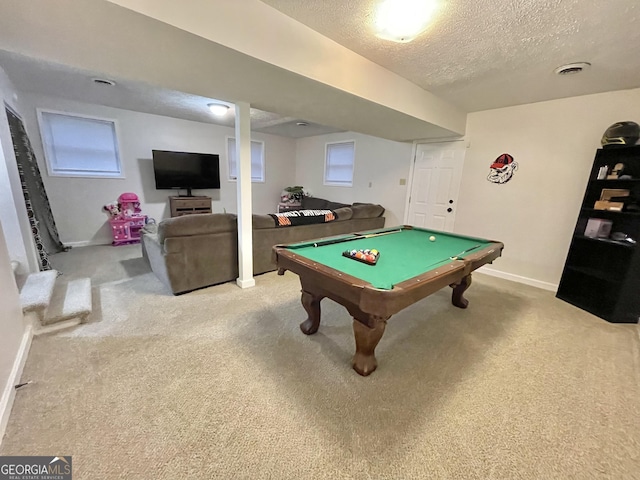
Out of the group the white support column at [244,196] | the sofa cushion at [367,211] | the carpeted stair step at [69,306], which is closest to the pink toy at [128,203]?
the carpeted stair step at [69,306]

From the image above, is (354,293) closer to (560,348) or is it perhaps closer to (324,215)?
(560,348)

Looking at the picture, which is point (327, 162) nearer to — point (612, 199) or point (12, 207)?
point (612, 199)

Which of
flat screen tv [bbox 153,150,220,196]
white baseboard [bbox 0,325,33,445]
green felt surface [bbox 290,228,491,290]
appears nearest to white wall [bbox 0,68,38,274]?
white baseboard [bbox 0,325,33,445]

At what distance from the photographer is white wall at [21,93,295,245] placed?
4195 millimetres

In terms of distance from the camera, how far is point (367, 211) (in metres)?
4.60

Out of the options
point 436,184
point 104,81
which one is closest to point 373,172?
point 436,184

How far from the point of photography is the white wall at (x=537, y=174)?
2.89 m

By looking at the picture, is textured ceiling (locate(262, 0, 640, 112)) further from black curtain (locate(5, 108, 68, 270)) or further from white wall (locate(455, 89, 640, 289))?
black curtain (locate(5, 108, 68, 270))

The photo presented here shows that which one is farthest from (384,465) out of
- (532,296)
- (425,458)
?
(532,296)

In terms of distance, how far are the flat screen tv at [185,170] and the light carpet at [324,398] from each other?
3257mm

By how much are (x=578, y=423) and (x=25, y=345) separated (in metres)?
3.57

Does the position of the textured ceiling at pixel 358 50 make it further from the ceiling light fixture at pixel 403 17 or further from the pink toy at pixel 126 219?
the pink toy at pixel 126 219

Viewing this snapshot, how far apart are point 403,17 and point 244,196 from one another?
81.5 inches

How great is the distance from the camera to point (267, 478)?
1.11 metres
